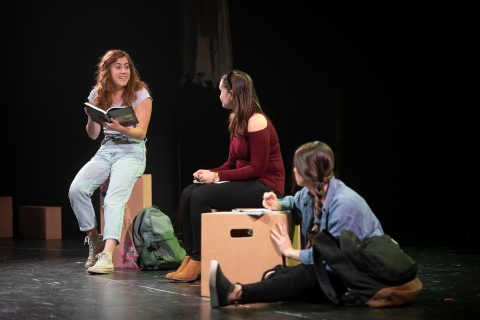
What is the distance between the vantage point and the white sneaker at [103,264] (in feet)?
13.5

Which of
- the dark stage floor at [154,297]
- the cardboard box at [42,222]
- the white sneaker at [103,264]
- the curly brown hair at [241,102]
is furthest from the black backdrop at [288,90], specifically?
the curly brown hair at [241,102]

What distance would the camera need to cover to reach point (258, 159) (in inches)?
144

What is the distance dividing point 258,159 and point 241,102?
1.01 ft

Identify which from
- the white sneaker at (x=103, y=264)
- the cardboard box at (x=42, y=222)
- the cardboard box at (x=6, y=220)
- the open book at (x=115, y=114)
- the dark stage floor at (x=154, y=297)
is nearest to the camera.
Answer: the dark stage floor at (x=154, y=297)

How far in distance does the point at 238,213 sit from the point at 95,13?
13.2 ft

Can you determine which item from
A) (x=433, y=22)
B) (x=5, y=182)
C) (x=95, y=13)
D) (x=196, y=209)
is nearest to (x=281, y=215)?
(x=196, y=209)

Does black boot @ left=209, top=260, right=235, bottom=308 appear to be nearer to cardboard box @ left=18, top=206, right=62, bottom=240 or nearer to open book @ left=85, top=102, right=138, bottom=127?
open book @ left=85, top=102, right=138, bottom=127

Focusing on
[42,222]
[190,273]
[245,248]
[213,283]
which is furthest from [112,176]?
[42,222]

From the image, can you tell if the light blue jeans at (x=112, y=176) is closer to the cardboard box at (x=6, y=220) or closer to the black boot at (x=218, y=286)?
the black boot at (x=218, y=286)

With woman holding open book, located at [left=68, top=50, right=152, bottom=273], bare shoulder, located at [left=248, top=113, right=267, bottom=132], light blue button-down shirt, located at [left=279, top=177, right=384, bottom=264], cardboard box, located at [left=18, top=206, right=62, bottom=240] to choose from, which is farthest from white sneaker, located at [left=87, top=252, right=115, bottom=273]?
cardboard box, located at [left=18, top=206, right=62, bottom=240]

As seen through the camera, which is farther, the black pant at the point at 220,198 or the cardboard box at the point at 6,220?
the cardboard box at the point at 6,220

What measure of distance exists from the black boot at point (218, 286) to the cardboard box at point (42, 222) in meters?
4.06

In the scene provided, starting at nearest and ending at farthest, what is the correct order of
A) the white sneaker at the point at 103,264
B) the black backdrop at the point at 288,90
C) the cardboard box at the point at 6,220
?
the white sneaker at the point at 103,264, the black backdrop at the point at 288,90, the cardboard box at the point at 6,220

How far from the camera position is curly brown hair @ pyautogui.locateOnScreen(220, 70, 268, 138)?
3.73m
